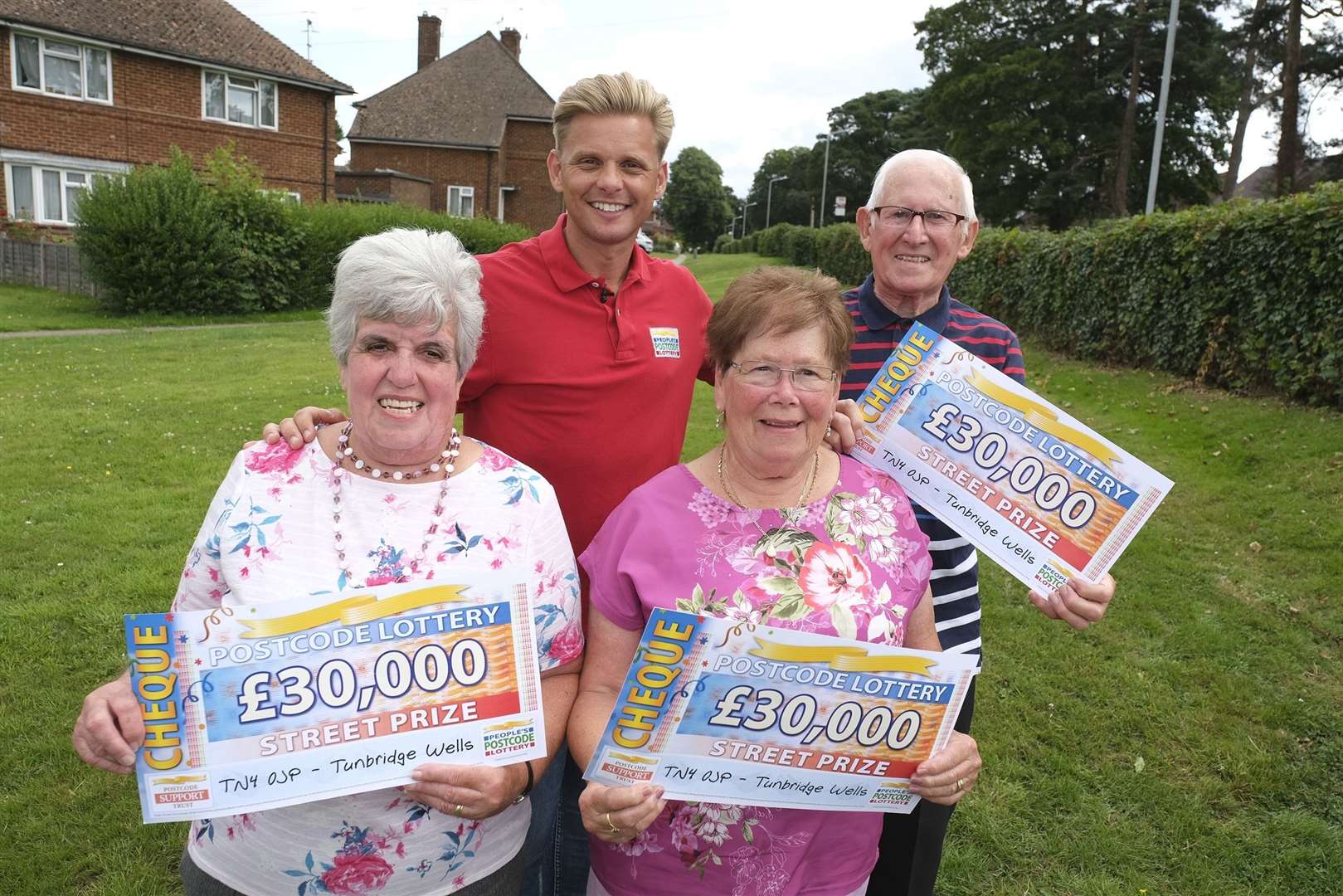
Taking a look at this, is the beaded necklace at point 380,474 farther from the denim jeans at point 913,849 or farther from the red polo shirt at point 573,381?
the denim jeans at point 913,849

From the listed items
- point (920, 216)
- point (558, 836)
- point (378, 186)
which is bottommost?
point (558, 836)

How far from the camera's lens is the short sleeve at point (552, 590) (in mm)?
2129

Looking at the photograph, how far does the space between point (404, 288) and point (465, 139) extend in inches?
1686

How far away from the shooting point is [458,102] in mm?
43094

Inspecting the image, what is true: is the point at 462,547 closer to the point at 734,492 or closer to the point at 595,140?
the point at 734,492

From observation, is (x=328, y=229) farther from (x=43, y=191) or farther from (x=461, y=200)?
(x=461, y=200)

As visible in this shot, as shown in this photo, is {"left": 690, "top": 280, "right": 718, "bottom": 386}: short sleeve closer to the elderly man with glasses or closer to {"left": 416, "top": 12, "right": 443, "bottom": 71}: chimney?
the elderly man with glasses

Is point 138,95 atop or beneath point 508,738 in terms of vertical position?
atop

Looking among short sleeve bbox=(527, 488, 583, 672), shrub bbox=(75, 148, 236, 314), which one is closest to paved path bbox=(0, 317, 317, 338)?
shrub bbox=(75, 148, 236, 314)

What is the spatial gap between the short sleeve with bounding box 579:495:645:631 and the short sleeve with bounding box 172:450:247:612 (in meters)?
0.85

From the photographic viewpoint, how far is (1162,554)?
708cm

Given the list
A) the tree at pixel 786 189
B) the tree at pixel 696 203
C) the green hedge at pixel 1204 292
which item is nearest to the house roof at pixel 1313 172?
the green hedge at pixel 1204 292

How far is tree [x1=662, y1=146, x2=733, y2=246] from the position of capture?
10650 cm

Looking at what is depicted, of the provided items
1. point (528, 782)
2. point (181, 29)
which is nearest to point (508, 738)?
point (528, 782)
